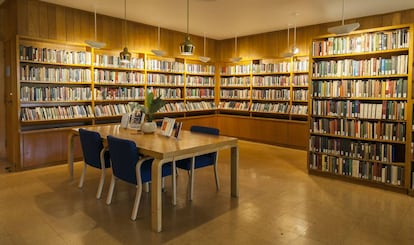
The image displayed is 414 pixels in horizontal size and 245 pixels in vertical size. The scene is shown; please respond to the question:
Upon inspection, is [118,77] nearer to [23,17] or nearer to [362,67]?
[23,17]

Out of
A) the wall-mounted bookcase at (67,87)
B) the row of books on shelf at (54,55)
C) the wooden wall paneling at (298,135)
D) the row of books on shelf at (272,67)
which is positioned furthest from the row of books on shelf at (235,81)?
the row of books on shelf at (54,55)

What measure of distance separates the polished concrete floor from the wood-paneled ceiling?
9.60ft

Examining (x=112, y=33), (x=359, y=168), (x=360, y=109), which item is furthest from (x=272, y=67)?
(x=112, y=33)

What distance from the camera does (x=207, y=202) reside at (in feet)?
12.1

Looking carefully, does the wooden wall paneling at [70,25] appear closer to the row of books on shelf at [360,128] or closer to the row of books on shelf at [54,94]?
the row of books on shelf at [54,94]

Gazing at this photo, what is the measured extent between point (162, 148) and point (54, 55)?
11.2ft

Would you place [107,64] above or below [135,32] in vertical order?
below

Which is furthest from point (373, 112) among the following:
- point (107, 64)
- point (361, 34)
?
point (107, 64)

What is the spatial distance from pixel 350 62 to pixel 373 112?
81cm

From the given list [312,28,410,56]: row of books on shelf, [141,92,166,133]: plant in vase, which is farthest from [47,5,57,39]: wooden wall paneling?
[312,28,410,56]: row of books on shelf

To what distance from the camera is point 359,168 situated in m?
4.46

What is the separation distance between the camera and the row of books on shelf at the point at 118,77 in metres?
5.89

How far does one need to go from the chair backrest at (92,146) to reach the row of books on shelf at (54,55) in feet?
6.74

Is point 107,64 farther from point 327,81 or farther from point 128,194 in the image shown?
point 327,81
